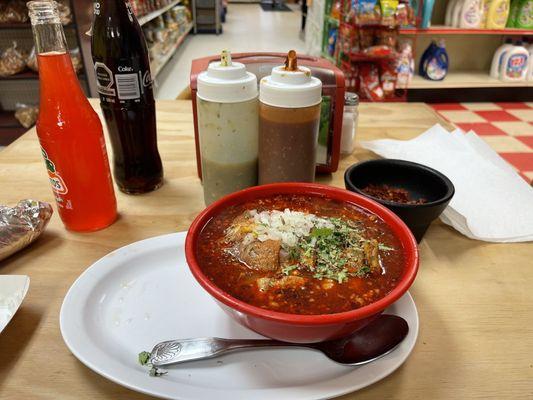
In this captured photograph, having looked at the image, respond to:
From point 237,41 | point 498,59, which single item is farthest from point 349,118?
point 237,41

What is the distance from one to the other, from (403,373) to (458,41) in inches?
168

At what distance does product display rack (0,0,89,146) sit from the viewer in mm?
2983

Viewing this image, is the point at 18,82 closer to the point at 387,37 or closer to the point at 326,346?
the point at 387,37

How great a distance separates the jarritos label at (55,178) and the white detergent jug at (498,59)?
164 inches

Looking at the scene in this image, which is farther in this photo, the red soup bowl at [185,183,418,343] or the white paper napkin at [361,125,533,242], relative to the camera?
the white paper napkin at [361,125,533,242]

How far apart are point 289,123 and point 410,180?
1.09 feet

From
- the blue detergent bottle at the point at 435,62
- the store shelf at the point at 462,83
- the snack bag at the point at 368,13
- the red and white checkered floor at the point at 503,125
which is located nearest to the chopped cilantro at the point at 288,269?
the red and white checkered floor at the point at 503,125

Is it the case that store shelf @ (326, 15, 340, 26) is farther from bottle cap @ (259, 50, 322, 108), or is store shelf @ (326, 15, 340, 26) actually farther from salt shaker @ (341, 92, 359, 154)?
bottle cap @ (259, 50, 322, 108)

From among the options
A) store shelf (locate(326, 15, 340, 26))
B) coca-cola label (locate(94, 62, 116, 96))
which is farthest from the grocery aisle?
coca-cola label (locate(94, 62, 116, 96))

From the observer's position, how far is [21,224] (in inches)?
32.4

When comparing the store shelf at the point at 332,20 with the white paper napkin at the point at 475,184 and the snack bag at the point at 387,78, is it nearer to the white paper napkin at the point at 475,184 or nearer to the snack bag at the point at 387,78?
the snack bag at the point at 387,78

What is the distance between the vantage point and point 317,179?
113 centimetres

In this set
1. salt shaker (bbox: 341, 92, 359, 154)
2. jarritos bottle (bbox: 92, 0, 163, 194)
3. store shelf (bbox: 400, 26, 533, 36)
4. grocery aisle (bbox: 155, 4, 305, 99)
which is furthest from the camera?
grocery aisle (bbox: 155, 4, 305, 99)

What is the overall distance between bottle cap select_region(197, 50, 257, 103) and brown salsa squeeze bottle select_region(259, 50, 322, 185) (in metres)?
0.04
